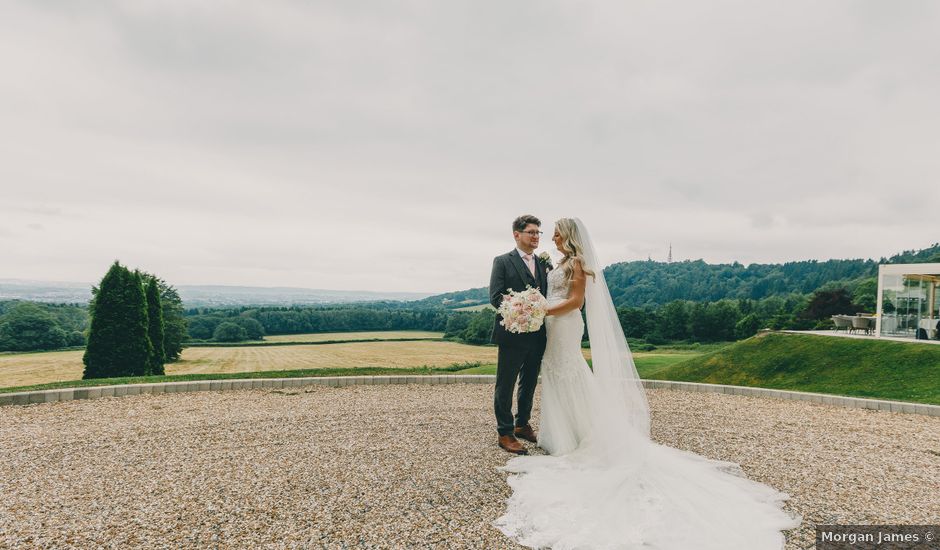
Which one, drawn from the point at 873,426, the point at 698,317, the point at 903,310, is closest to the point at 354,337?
the point at 698,317

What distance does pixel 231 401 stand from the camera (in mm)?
8203

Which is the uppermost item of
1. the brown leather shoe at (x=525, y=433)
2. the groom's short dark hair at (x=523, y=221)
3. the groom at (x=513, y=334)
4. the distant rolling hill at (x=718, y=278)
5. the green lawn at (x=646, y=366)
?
the distant rolling hill at (x=718, y=278)

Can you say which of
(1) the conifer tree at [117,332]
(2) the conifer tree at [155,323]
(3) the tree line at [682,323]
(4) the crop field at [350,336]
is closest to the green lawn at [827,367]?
(1) the conifer tree at [117,332]

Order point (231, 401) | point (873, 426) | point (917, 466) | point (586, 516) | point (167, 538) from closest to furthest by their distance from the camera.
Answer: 1. point (167, 538)
2. point (586, 516)
3. point (917, 466)
4. point (873, 426)
5. point (231, 401)

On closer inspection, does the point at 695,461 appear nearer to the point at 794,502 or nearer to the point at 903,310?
the point at 794,502

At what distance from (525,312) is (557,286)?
679mm

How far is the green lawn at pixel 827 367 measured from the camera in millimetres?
10641

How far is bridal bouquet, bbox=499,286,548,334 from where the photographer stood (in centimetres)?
511

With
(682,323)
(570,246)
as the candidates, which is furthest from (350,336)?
(570,246)

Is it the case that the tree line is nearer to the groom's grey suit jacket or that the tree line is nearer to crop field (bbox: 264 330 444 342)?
crop field (bbox: 264 330 444 342)

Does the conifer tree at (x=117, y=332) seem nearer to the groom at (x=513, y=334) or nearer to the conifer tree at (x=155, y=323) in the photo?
the conifer tree at (x=155, y=323)

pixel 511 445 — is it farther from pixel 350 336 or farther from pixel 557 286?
pixel 350 336

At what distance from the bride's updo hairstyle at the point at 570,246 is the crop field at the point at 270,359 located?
92.3 feet

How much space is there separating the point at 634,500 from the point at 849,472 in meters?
2.81
